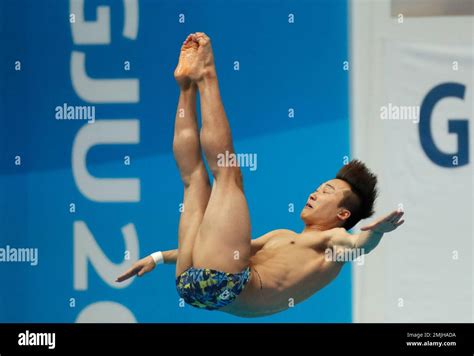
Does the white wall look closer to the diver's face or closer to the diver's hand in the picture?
the diver's face

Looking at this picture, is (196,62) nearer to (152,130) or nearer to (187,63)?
(187,63)

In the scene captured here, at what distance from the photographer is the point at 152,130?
19.1 feet

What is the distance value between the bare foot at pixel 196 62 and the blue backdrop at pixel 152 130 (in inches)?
47.9

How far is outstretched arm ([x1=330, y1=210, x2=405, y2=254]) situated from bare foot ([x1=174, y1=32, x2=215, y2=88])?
91cm

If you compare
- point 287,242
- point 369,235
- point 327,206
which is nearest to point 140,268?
point 287,242

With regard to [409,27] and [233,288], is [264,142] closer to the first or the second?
[409,27]

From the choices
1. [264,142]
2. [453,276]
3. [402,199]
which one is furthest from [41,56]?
[453,276]

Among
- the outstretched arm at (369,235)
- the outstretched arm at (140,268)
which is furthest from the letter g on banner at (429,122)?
→ the outstretched arm at (140,268)

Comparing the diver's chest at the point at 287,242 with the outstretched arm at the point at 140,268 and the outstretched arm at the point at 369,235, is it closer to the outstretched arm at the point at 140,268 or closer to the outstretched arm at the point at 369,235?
the outstretched arm at the point at 369,235

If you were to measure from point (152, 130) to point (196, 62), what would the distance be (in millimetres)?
1312

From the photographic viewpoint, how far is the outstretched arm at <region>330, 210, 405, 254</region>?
417 cm

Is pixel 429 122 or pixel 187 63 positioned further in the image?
pixel 429 122

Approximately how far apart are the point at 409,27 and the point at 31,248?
238 cm

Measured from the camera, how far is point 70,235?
19.1 feet
